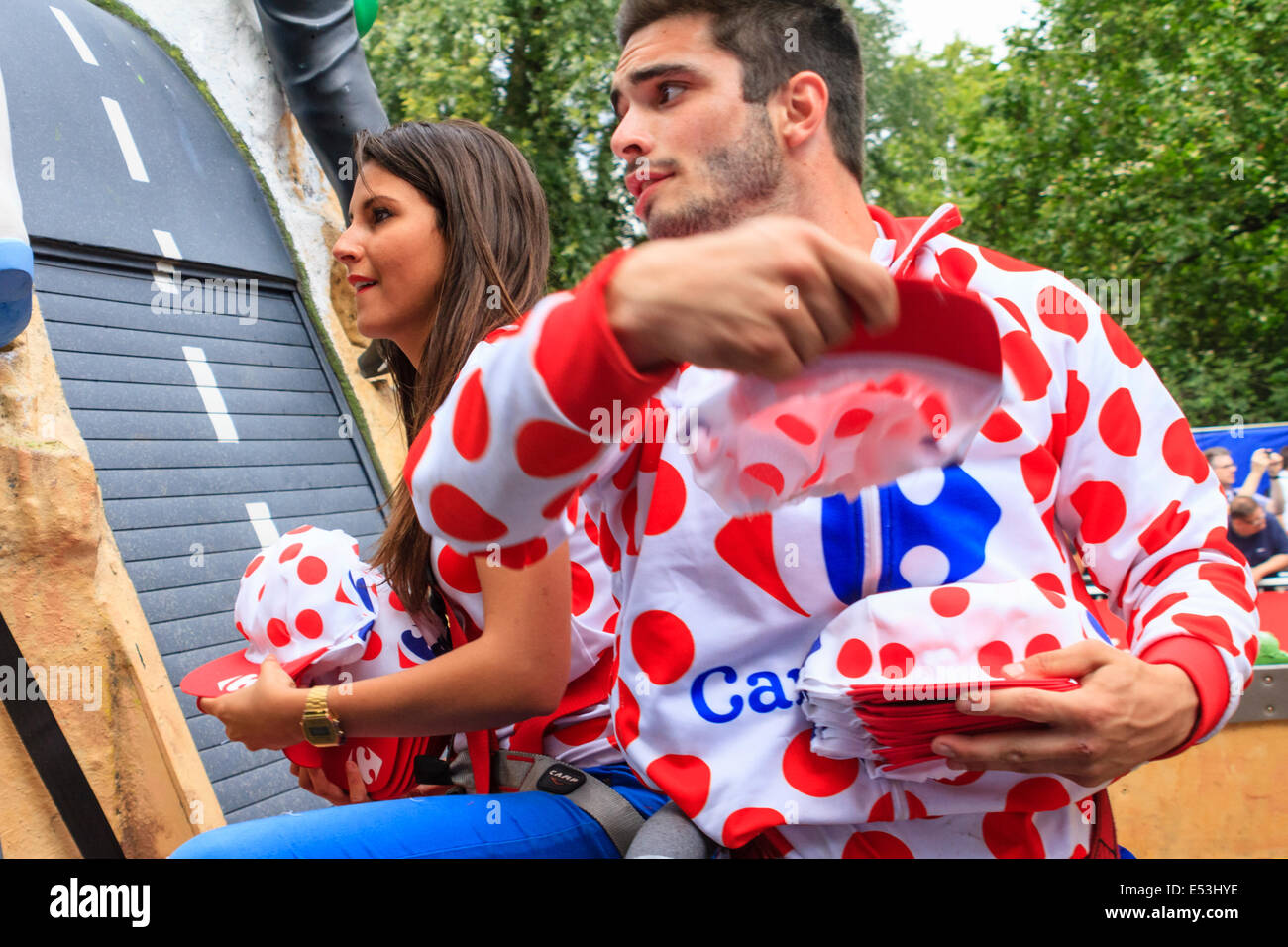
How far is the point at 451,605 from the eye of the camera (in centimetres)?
185

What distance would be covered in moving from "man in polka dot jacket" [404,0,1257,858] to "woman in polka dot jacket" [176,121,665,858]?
18 cm

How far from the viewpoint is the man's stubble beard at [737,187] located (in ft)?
5.06

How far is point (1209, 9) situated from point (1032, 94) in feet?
7.83

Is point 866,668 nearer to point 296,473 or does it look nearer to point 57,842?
point 57,842

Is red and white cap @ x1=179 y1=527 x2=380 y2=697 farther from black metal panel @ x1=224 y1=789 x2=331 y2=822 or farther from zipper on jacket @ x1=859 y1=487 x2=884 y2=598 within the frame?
black metal panel @ x1=224 y1=789 x2=331 y2=822

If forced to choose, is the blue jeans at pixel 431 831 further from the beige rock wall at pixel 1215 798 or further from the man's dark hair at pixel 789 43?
the beige rock wall at pixel 1215 798

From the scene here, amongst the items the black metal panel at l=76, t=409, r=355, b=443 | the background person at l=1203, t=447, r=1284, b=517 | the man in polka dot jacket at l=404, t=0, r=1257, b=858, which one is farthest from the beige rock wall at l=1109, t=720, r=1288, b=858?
the background person at l=1203, t=447, r=1284, b=517

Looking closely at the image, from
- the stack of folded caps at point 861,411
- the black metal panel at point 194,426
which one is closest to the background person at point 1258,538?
the black metal panel at point 194,426

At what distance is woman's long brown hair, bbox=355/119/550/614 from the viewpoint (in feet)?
6.72

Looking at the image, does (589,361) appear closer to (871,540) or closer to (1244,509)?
(871,540)

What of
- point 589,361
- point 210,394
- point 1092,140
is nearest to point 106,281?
point 210,394

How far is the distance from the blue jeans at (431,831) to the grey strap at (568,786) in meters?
0.01

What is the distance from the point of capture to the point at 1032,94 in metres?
14.7
